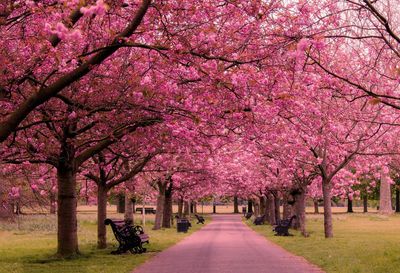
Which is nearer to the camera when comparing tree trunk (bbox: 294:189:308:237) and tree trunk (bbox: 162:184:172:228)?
tree trunk (bbox: 294:189:308:237)

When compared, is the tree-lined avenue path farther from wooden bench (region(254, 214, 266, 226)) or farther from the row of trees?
wooden bench (region(254, 214, 266, 226))

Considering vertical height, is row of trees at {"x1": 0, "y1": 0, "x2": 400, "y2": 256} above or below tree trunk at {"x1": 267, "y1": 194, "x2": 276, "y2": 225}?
above

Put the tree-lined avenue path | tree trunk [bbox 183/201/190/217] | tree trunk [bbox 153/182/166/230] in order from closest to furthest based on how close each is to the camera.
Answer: the tree-lined avenue path < tree trunk [bbox 153/182/166/230] < tree trunk [bbox 183/201/190/217]

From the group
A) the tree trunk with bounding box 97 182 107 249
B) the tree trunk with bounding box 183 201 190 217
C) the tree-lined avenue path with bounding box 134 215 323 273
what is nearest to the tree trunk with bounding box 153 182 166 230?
the tree trunk with bounding box 97 182 107 249

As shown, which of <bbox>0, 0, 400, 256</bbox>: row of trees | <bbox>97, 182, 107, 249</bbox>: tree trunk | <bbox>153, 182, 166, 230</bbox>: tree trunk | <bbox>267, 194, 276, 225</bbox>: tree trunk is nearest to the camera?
<bbox>0, 0, 400, 256</bbox>: row of trees

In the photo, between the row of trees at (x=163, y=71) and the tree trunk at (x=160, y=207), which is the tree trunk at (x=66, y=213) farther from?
the tree trunk at (x=160, y=207)

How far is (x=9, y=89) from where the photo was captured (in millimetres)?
11273

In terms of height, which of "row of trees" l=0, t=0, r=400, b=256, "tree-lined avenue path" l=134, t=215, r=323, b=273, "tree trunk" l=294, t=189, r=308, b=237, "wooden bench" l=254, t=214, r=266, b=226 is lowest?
"wooden bench" l=254, t=214, r=266, b=226

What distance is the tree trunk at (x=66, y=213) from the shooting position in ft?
56.7

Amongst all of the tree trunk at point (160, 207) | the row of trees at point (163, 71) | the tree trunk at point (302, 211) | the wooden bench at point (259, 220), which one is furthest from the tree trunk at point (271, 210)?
the row of trees at point (163, 71)

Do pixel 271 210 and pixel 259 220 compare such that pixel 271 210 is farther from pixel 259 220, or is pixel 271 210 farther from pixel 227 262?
pixel 227 262

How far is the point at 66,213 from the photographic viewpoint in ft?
57.3

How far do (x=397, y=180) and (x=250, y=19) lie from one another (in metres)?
66.1

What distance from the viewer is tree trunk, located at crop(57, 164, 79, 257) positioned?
17297 mm
